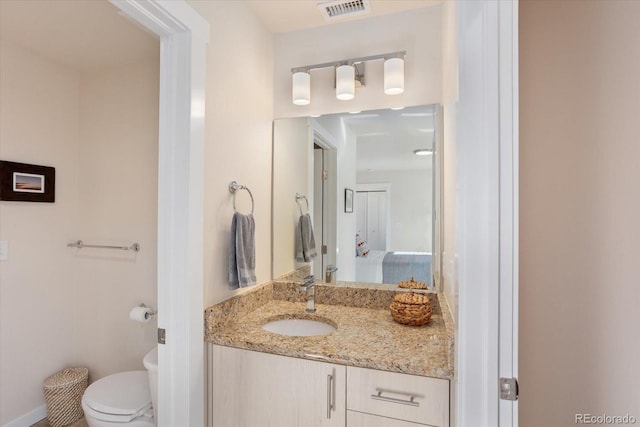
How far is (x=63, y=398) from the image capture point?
6.89ft

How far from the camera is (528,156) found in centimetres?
109

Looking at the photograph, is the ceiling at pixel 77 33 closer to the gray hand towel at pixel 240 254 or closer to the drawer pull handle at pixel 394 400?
the gray hand towel at pixel 240 254

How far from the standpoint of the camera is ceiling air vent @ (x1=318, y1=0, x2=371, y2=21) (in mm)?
1697

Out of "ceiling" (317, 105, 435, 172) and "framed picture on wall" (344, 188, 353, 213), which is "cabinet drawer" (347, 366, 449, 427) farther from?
"ceiling" (317, 105, 435, 172)

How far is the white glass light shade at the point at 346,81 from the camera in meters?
1.79

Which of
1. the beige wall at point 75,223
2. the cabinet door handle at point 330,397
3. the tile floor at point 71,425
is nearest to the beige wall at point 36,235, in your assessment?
the beige wall at point 75,223

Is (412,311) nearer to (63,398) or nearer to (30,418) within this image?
(63,398)

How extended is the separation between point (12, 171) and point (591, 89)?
2.86m

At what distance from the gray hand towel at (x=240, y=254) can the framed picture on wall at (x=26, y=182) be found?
1506 millimetres

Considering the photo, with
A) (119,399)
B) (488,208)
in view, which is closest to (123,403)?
(119,399)

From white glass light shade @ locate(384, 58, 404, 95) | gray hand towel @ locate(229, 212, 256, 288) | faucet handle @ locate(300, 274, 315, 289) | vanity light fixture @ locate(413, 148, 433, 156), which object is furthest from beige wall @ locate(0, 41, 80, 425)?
vanity light fixture @ locate(413, 148, 433, 156)

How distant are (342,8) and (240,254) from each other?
1.38 meters

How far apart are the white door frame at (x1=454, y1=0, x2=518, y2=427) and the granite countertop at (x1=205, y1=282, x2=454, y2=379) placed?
0.22 meters

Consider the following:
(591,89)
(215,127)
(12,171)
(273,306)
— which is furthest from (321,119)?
(12,171)
